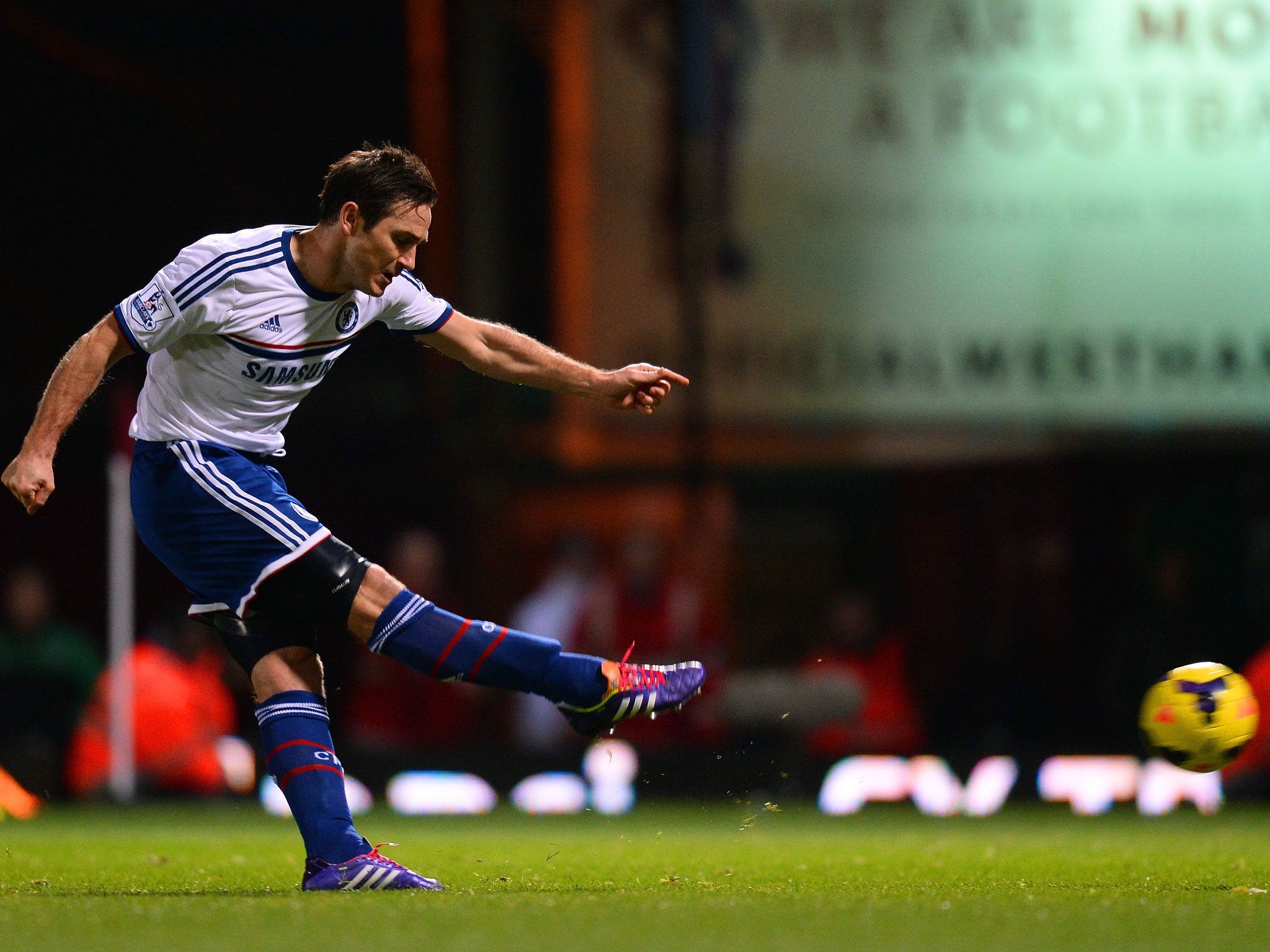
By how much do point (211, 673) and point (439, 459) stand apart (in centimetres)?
555

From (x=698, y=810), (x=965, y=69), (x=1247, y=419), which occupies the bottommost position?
(x=698, y=810)

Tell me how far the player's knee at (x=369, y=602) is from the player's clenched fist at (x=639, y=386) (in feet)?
2.99

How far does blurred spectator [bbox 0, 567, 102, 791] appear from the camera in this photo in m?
10.8

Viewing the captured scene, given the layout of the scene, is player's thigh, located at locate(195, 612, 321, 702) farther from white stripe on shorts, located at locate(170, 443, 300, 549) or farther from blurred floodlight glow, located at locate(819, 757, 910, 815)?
blurred floodlight glow, located at locate(819, 757, 910, 815)

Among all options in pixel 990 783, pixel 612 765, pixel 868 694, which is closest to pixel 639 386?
pixel 612 765

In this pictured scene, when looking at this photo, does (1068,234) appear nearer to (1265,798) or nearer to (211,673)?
(1265,798)

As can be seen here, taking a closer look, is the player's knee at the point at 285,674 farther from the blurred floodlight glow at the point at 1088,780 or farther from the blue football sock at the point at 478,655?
the blurred floodlight glow at the point at 1088,780

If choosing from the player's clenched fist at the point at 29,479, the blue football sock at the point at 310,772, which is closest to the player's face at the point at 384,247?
the player's clenched fist at the point at 29,479

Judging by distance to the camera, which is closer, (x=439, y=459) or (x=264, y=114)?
(x=439, y=459)

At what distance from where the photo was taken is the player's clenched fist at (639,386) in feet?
18.4

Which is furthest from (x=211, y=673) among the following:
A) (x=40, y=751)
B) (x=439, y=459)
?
(x=439, y=459)

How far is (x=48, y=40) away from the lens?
59.4 ft

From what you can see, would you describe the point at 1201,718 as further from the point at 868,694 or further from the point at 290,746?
the point at 868,694

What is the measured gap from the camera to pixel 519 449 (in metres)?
15.1
